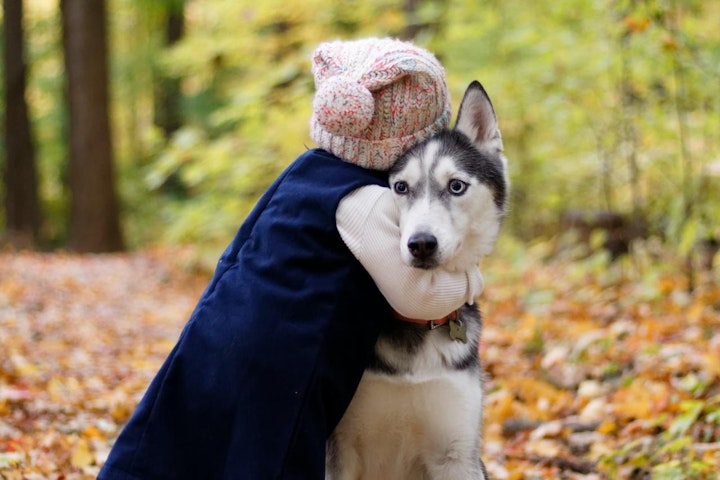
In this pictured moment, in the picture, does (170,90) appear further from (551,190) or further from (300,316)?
(300,316)

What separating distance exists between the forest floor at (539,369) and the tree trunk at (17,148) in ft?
28.3

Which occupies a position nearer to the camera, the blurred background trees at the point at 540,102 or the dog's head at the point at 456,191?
the dog's head at the point at 456,191

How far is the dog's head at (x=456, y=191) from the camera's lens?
2.36 meters

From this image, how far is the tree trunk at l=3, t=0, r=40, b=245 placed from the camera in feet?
54.9

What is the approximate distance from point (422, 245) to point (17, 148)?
55.3 ft

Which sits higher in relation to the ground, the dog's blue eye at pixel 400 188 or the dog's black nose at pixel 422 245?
the dog's blue eye at pixel 400 188

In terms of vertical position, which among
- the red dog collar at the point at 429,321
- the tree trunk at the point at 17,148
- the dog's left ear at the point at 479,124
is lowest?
the tree trunk at the point at 17,148

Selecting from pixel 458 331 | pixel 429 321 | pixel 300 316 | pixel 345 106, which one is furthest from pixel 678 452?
pixel 345 106

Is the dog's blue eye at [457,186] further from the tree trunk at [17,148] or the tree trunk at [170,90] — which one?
the tree trunk at [170,90]

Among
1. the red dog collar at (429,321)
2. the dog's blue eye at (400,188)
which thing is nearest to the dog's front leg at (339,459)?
the red dog collar at (429,321)

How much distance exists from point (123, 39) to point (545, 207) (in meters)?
16.4

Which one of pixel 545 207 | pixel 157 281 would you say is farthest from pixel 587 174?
pixel 157 281

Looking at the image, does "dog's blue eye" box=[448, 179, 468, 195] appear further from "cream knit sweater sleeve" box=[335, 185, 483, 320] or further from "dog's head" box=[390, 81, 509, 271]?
"cream knit sweater sleeve" box=[335, 185, 483, 320]

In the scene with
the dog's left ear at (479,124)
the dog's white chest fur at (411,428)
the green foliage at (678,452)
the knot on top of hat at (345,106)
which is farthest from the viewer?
the green foliage at (678,452)
